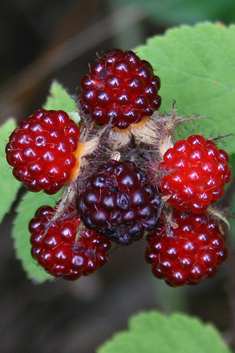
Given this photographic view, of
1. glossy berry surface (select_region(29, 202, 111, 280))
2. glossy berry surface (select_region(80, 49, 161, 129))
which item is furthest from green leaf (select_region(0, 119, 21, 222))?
glossy berry surface (select_region(80, 49, 161, 129))

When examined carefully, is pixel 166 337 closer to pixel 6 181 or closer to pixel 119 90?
pixel 6 181

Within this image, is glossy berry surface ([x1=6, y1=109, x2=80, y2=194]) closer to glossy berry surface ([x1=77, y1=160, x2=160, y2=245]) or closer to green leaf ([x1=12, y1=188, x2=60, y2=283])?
glossy berry surface ([x1=77, y1=160, x2=160, y2=245])

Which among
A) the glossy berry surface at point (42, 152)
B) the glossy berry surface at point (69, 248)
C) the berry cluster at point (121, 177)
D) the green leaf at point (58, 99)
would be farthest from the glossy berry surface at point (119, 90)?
the green leaf at point (58, 99)

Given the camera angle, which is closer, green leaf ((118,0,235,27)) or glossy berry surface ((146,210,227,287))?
glossy berry surface ((146,210,227,287))

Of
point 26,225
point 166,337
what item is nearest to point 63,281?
point 166,337

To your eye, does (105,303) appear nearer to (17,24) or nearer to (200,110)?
(200,110)

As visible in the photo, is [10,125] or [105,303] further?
[105,303]

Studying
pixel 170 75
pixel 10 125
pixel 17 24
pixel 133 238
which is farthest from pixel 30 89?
pixel 133 238
